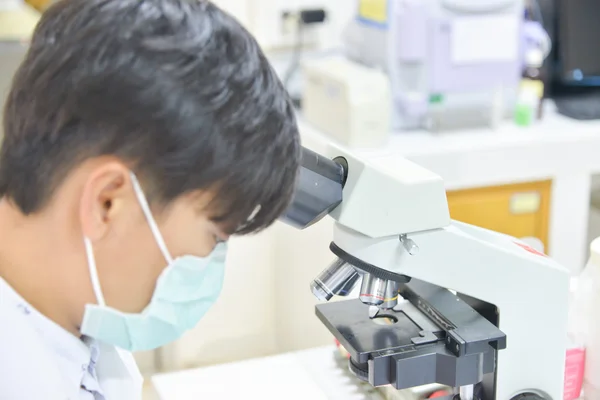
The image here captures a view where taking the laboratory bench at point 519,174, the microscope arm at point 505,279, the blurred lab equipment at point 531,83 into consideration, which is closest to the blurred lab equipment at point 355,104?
the laboratory bench at point 519,174

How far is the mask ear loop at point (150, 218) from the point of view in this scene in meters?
0.70

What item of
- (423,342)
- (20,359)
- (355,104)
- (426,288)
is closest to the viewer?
(20,359)

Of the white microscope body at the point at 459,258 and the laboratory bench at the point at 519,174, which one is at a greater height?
the white microscope body at the point at 459,258

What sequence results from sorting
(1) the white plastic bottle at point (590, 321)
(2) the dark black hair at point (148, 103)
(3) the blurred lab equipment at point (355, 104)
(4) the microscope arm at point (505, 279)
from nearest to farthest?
Result: (2) the dark black hair at point (148, 103) → (4) the microscope arm at point (505, 279) → (1) the white plastic bottle at point (590, 321) → (3) the blurred lab equipment at point (355, 104)

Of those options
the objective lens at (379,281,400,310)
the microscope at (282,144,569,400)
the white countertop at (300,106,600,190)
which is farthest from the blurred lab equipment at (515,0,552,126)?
the objective lens at (379,281,400,310)

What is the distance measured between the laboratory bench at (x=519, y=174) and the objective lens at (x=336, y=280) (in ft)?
3.37

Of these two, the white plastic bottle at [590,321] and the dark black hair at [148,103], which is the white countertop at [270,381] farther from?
the dark black hair at [148,103]

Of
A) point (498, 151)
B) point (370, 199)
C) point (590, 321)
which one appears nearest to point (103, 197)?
point (370, 199)

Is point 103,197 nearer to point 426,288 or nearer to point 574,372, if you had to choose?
point 426,288

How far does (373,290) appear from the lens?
94 centimetres

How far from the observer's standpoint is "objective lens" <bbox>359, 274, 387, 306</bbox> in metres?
0.93

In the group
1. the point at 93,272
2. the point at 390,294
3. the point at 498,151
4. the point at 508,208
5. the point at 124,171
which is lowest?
the point at 508,208

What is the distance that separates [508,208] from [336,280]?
122cm

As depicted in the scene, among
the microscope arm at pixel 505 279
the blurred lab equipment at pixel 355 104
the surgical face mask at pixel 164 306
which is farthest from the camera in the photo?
the blurred lab equipment at pixel 355 104
